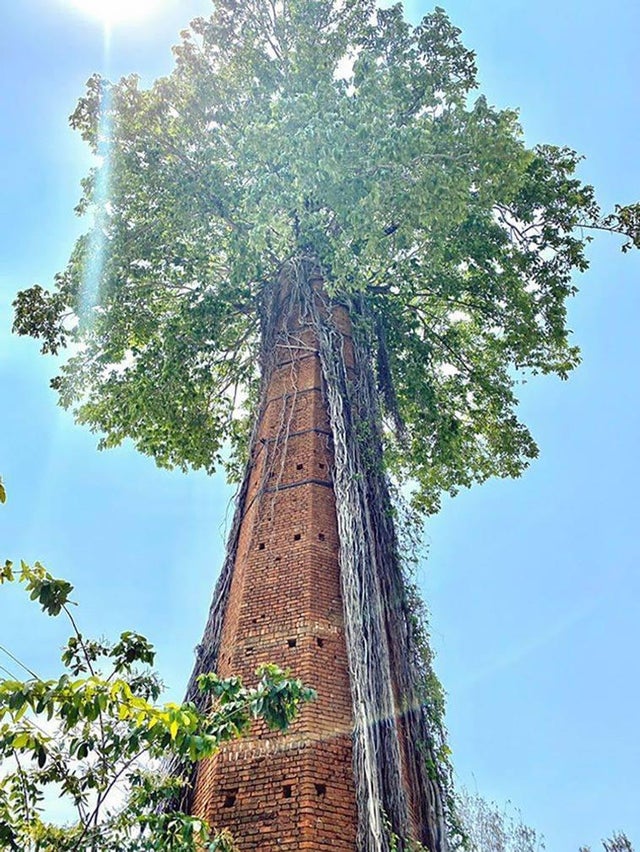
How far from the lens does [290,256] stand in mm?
10211

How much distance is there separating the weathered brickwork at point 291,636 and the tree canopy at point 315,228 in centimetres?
179

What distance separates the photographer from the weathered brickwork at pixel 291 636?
5.28 metres

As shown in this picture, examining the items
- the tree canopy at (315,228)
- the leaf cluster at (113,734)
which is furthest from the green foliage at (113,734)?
the tree canopy at (315,228)

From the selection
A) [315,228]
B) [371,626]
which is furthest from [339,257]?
[371,626]

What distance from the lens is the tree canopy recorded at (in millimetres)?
8312

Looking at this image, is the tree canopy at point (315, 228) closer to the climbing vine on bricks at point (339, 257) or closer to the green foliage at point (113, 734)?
the climbing vine on bricks at point (339, 257)

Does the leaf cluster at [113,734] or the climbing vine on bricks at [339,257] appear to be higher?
the climbing vine on bricks at [339,257]

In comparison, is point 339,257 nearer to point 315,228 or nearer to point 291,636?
point 315,228

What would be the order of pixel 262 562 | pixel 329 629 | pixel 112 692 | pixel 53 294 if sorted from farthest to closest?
1. pixel 53 294
2. pixel 262 562
3. pixel 329 629
4. pixel 112 692

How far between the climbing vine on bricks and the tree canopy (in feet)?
0.10

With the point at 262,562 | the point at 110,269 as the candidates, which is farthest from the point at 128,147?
the point at 262,562

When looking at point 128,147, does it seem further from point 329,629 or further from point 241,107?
point 329,629

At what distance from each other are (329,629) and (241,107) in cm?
739

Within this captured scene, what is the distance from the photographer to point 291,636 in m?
6.43
